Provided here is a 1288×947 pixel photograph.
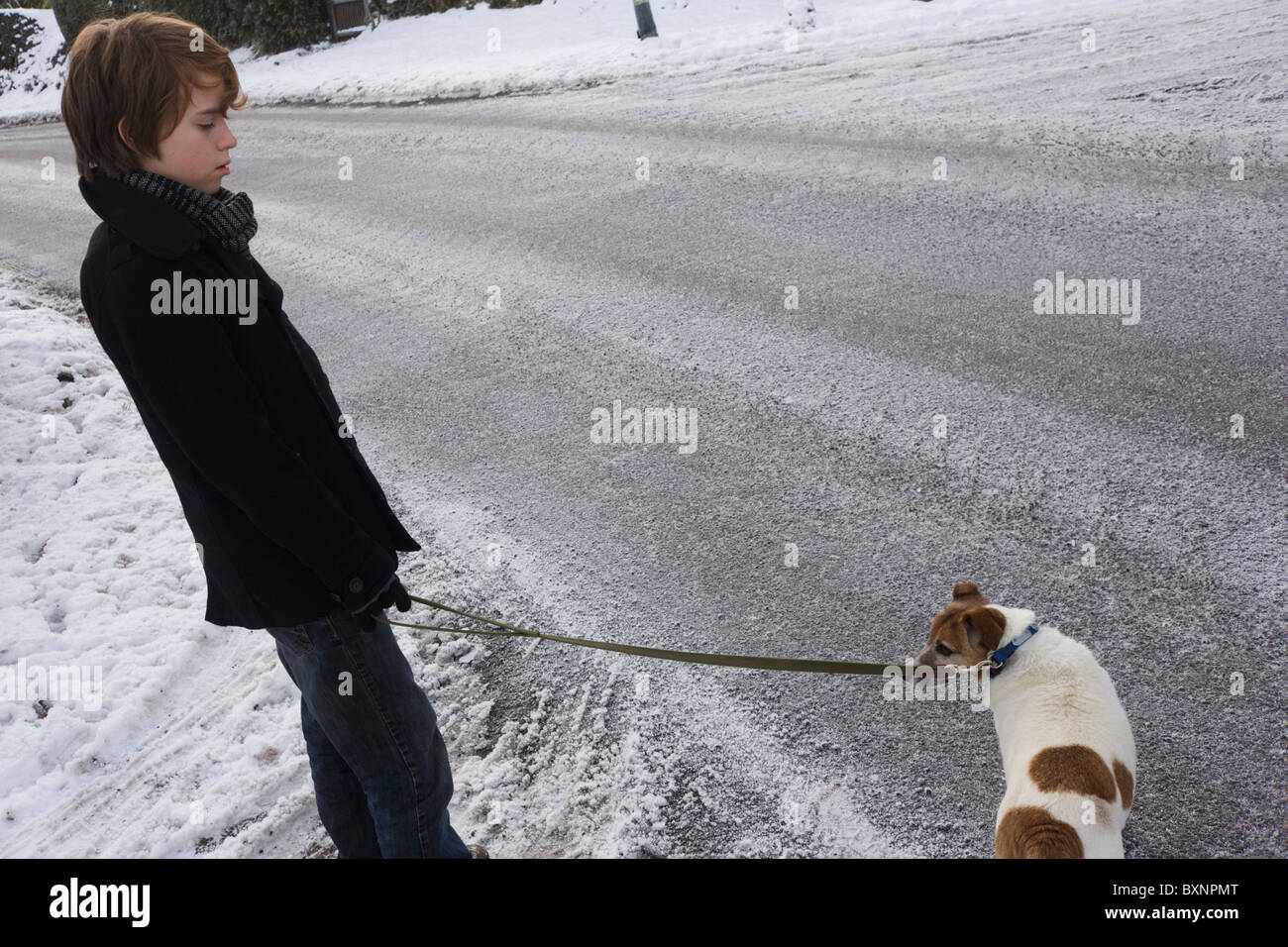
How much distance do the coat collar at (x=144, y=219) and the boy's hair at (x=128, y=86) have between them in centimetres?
6

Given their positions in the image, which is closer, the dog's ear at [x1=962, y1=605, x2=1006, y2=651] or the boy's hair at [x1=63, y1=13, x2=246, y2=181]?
the boy's hair at [x1=63, y1=13, x2=246, y2=181]

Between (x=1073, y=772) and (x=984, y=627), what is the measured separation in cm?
57

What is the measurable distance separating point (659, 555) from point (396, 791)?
221 centimetres

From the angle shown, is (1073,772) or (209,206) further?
(1073,772)

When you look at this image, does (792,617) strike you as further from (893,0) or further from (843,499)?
(893,0)

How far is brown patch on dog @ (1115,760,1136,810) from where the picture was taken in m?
2.61

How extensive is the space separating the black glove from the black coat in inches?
2.0

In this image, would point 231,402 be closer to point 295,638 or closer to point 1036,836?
point 295,638

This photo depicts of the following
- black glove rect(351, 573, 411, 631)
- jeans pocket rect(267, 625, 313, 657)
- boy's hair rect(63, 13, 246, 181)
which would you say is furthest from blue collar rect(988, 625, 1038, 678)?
boy's hair rect(63, 13, 246, 181)

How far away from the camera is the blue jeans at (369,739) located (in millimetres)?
2342

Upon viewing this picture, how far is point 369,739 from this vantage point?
2424mm

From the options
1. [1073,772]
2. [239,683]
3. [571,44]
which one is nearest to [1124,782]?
[1073,772]

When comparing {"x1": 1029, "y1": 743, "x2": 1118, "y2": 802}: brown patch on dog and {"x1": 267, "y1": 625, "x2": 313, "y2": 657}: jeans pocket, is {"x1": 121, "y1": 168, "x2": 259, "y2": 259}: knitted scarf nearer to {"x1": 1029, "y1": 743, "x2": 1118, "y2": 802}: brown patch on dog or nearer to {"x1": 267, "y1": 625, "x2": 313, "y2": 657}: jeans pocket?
{"x1": 267, "y1": 625, "x2": 313, "y2": 657}: jeans pocket

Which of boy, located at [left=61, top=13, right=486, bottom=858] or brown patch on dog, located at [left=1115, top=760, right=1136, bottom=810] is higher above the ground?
boy, located at [left=61, top=13, right=486, bottom=858]
